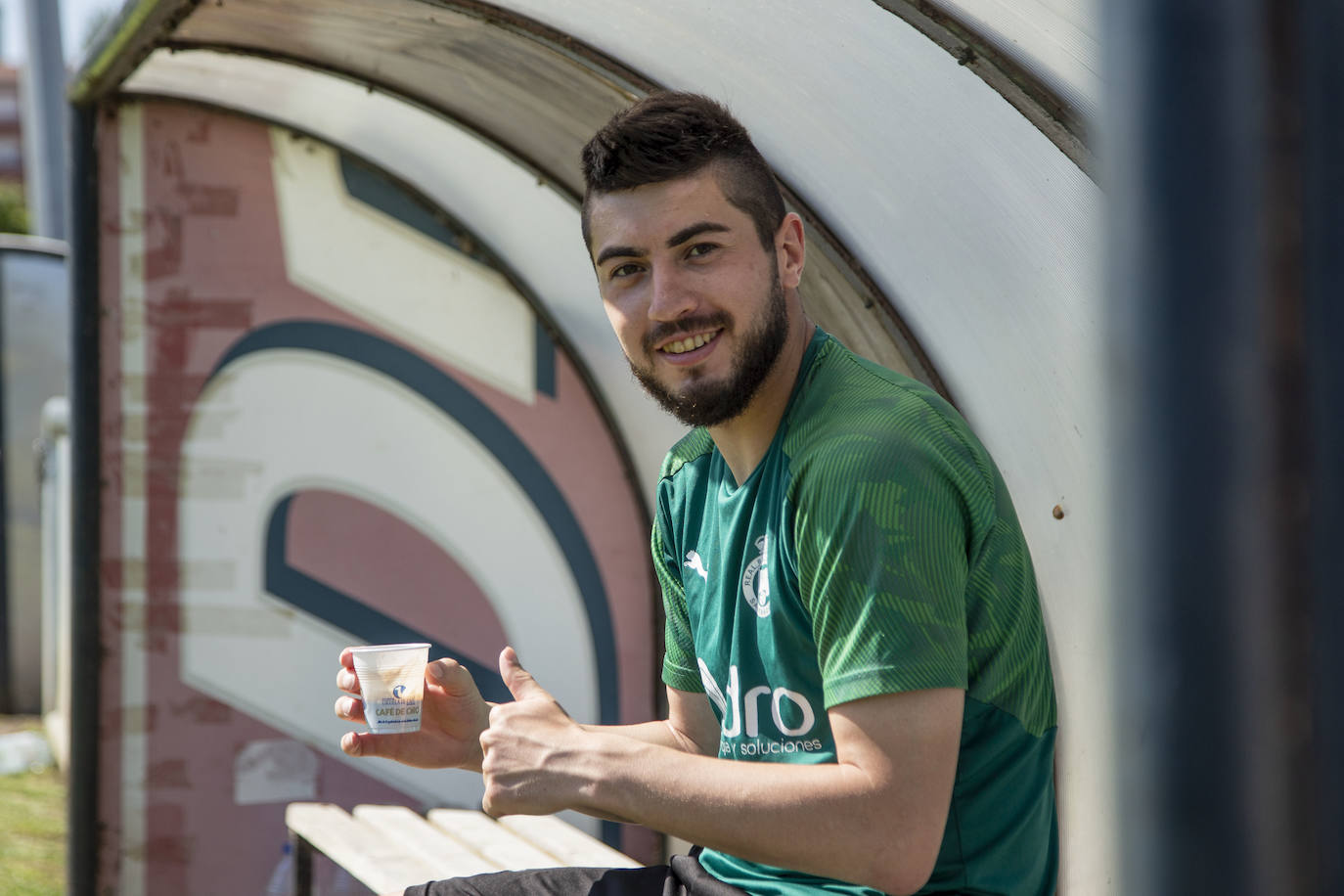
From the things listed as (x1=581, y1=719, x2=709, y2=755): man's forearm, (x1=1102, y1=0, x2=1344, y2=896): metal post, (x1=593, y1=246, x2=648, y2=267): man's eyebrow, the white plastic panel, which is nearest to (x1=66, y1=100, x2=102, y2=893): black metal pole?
(x1=581, y1=719, x2=709, y2=755): man's forearm

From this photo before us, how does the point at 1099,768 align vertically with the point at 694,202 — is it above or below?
below

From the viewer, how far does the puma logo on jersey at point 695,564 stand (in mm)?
2149

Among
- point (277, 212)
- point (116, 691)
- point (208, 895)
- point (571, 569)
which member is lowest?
point (208, 895)

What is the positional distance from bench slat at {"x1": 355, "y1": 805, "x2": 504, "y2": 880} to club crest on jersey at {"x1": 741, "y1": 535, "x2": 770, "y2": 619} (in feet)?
4.69

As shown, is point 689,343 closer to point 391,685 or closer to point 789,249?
point 789,249

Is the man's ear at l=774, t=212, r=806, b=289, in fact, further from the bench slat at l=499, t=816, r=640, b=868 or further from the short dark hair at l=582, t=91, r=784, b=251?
the bench slat at l=499, t=816, r=640, b=868

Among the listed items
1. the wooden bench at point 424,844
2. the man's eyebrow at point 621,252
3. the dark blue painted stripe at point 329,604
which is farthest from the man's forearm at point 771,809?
the dark blue painted stripe at point 329,604

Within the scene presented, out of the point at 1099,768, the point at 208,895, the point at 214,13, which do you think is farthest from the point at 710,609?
the point at 208,895

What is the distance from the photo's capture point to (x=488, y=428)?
14.8 ft

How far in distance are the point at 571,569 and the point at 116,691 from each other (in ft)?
5.12

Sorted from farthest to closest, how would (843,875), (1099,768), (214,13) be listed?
1. (214,13)
2. (1099,768)
3. (843,875)

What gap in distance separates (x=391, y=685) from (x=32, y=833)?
4.39m

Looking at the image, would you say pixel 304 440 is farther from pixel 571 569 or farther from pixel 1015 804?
pixel 1015 804

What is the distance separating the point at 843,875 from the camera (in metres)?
1.63
